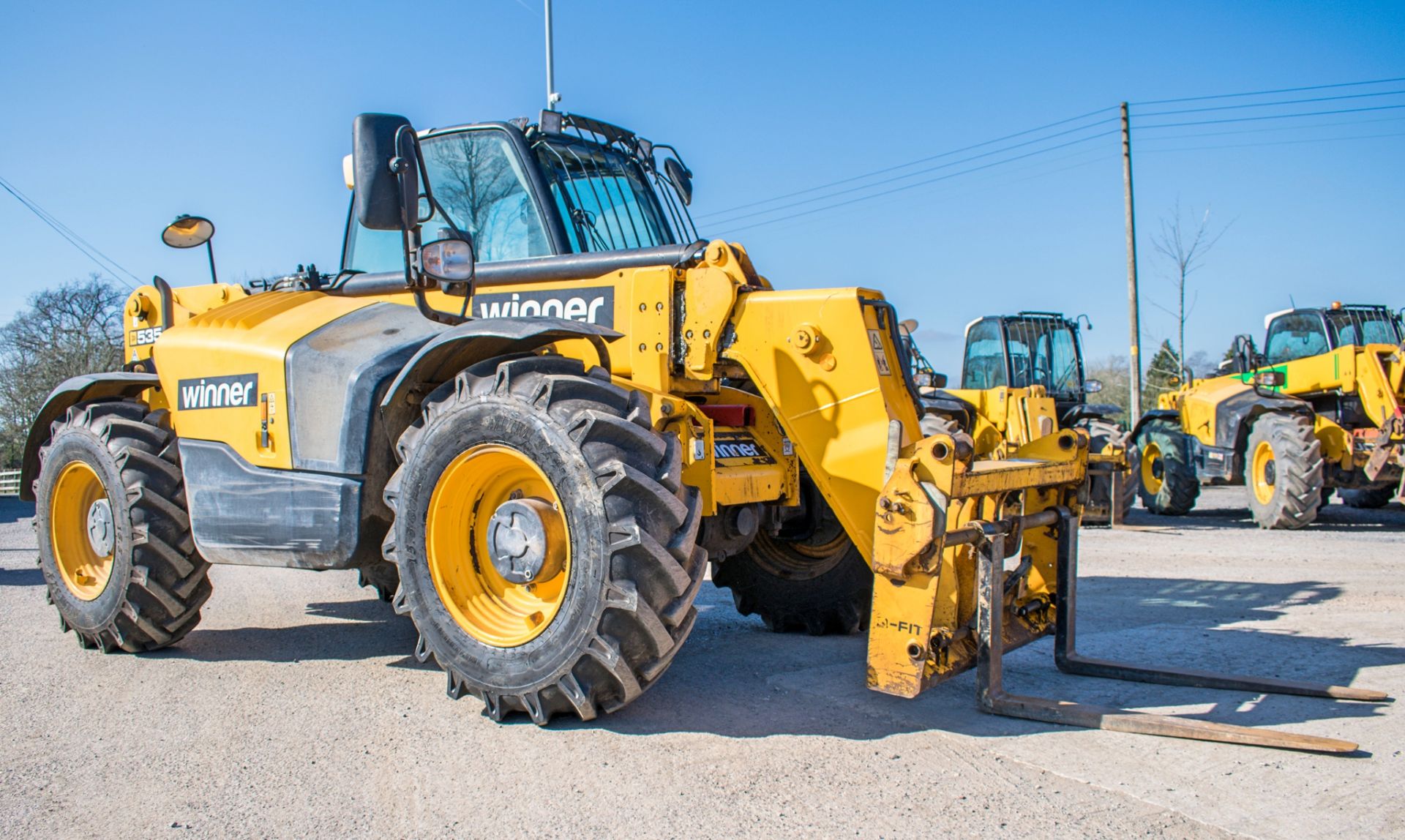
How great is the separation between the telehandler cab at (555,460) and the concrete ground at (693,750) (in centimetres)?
22

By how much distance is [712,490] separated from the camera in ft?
15.4

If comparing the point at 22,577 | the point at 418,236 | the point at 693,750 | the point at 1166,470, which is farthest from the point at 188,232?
the point at 1166,470

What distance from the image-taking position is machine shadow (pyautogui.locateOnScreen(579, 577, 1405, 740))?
4.30 meters

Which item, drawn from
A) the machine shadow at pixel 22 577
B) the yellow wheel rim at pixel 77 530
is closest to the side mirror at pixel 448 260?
the yellow wheel rim at pixel 77 530

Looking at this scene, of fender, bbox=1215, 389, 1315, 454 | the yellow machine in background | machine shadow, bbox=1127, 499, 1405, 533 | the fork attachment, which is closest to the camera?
the fork attachment

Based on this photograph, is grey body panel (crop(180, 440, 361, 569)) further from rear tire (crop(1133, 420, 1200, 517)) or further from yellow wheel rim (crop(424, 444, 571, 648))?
rear tire (crop(1133, 420, 1200, 517))

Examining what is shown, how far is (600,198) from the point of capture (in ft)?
18.5

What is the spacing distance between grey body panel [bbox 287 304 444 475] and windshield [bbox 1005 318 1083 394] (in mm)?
11768

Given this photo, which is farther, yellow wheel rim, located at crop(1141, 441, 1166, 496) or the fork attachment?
yellow wheel rim, located at crop(1141, 441, 1166, 496)

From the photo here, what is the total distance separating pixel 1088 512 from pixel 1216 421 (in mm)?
10171

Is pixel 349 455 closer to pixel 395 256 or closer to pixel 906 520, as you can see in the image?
pixel 395 256

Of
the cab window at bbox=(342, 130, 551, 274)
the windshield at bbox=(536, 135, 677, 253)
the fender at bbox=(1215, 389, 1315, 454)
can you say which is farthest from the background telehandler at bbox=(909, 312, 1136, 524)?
the cab window at bbox=(342, 130, 551, 274)

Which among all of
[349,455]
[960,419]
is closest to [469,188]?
[349,455]

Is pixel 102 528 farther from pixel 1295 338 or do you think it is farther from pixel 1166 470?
pixel 1295 338
